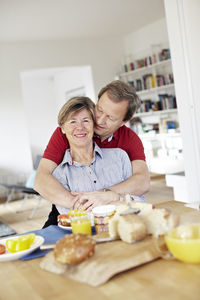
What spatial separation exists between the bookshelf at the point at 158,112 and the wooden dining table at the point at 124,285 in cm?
650

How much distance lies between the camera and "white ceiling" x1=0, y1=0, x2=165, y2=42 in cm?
604

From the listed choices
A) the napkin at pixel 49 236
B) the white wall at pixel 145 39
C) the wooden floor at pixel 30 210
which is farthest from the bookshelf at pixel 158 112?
the napkin at pixel 49 236

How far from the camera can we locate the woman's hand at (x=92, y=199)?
185 cm

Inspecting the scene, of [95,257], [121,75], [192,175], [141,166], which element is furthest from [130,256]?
[121,75]

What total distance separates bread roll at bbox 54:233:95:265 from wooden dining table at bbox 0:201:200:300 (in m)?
0.05

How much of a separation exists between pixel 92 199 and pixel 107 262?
2.56ft

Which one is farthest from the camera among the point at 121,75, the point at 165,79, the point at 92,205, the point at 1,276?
the point at 121,75

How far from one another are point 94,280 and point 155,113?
24.6ft

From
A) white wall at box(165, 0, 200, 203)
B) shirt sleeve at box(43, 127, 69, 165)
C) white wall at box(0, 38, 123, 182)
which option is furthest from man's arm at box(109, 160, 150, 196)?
white wall at box(0, 38, 123, 182)

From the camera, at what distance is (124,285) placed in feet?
3.30

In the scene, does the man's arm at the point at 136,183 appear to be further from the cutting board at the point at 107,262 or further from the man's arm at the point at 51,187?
the cutting board at the point at 107,262

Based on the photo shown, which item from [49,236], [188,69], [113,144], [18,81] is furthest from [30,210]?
[49,236]

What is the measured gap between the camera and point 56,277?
112 centimetres

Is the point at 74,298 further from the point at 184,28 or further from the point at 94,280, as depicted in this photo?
the point at 184,28
